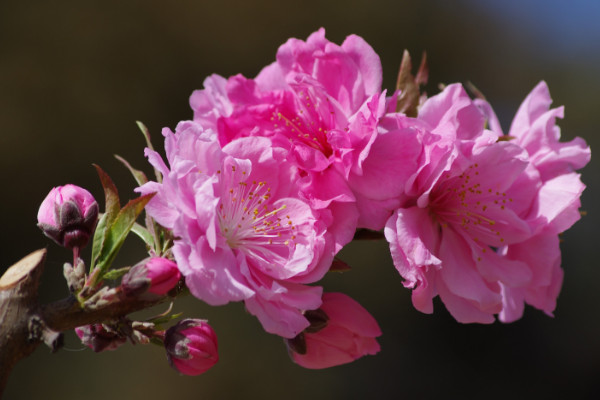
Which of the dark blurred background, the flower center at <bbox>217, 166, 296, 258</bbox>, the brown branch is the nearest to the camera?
the brown branch

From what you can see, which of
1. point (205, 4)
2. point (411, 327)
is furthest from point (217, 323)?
point (205, 4)

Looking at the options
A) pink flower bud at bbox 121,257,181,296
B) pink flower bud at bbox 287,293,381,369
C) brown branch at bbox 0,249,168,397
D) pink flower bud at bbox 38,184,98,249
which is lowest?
pink flower bud at bbox 287,293,381,369

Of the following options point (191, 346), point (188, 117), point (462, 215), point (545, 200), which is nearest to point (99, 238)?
point (191, 346)

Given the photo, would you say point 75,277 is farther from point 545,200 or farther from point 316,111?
point 545,200

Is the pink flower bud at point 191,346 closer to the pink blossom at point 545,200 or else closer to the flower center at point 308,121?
the flower center at point 308,121

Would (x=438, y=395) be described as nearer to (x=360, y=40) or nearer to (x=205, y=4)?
(x=205, y=4)

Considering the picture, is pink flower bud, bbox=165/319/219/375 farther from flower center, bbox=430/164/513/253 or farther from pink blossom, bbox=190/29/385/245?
flower center, bbox=430/164/513/253

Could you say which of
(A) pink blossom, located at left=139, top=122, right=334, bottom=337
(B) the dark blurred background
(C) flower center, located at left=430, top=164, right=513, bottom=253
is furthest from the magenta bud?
(B) the dark blurred background
